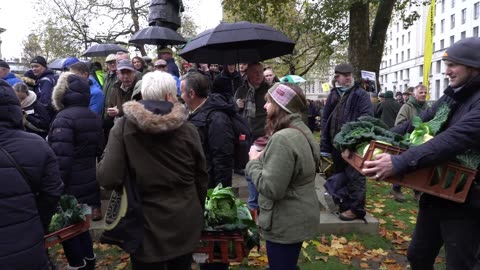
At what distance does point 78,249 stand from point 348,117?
3.65 meters

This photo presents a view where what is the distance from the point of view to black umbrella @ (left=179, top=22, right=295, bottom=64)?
5.21 meters

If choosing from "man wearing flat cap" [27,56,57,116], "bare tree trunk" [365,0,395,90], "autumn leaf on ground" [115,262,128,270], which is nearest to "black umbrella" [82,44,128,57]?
"man wearing flat cap" [27,56,57,116]

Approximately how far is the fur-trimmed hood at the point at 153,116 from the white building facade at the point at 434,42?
4999 cm

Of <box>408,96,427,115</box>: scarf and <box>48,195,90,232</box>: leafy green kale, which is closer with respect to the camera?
<box>48,195,90,232</box>: leafy green kale

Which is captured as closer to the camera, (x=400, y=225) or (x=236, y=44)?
(x=400, y=225)

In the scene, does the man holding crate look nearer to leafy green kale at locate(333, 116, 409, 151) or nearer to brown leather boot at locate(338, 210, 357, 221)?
leafy green kale at locate(333, 116, 409, 151)

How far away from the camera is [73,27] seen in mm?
25297

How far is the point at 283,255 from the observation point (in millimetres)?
2938

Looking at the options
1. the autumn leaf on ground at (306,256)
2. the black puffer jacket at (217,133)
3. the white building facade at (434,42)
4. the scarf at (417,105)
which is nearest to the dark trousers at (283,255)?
the black puffer jacket at (217,133)

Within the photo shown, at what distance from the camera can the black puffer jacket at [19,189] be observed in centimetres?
240

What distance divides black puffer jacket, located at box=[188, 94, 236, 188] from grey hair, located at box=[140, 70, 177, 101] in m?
1.08

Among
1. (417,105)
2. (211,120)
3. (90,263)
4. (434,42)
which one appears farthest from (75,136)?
(434,42)

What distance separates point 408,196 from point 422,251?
4.64 m

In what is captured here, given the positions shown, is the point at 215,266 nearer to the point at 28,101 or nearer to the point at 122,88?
the point at 122,88
